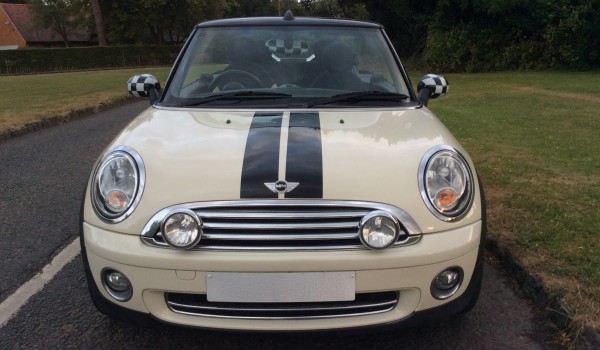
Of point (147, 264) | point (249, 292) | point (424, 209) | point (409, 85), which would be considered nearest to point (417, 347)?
point (424, 209)

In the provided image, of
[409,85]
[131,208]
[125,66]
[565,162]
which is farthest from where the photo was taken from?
[125,66]

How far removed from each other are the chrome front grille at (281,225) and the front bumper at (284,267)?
0.13 ft

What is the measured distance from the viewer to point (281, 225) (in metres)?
2.08

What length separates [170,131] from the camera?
104 inches

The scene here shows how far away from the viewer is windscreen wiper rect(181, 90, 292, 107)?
3.14 metres

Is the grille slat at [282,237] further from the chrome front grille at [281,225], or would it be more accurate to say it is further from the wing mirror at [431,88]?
the wing mirror at [431,88]

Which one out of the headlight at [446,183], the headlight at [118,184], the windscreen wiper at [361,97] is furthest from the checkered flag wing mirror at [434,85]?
the headlight at [118,184]

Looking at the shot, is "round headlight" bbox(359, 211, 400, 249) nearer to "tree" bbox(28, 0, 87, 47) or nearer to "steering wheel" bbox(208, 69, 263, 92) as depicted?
"steering wheel" bbox(208, 69, 263, 92)

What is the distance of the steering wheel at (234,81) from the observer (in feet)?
11.0

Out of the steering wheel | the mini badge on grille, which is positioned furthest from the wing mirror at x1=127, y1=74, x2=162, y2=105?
the mini badge on grille

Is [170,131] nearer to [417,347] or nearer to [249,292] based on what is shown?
[249,292]

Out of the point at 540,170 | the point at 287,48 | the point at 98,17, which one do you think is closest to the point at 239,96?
the point at 287,48

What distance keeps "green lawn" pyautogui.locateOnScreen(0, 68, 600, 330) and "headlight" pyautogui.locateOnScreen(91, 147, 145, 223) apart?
218cm

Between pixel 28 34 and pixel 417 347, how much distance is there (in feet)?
215
